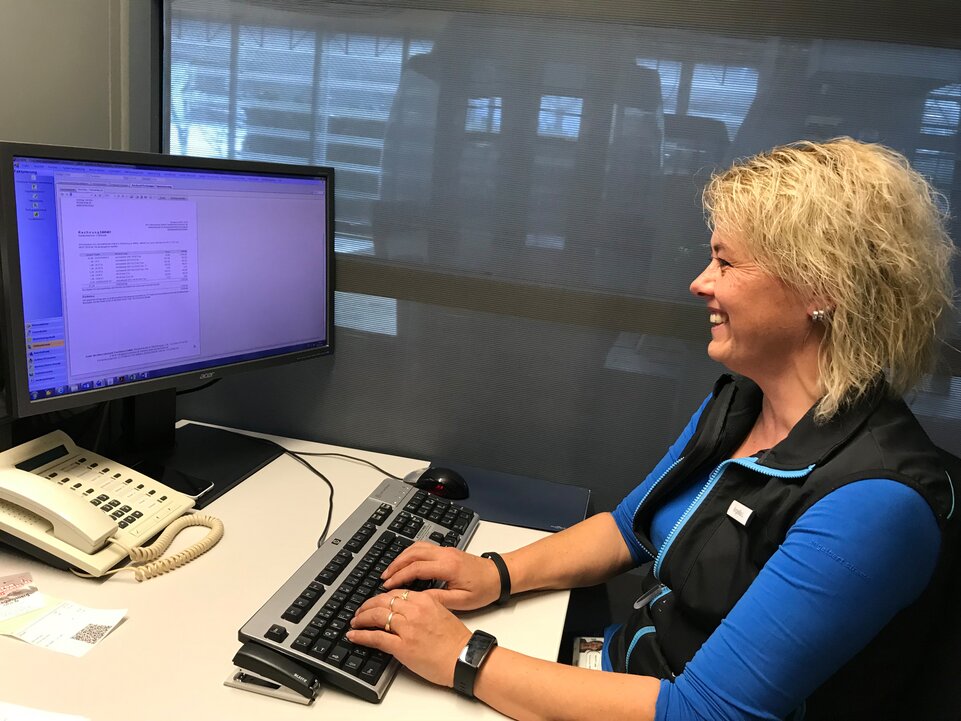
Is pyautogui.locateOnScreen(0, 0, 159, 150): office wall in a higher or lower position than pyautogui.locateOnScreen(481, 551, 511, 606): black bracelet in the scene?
higher

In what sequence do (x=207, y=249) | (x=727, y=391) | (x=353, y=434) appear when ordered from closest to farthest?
(x=727, y=391) → (x=207, y=249) → (x=353, y=434)

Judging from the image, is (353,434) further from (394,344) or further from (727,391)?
(727,391)

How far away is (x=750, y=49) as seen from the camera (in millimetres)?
1358

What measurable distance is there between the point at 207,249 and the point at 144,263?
0.13 meters

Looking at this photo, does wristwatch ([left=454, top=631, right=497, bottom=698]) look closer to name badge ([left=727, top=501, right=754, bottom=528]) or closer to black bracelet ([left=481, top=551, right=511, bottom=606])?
black bracelet ([left=481, top=551, right=511, bottom=606])

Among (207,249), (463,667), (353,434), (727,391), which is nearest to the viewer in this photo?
(463,667)

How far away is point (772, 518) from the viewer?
93cm

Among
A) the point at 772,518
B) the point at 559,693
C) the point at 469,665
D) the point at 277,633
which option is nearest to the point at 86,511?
the point at 277,633

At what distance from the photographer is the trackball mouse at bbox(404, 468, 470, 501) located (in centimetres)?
141

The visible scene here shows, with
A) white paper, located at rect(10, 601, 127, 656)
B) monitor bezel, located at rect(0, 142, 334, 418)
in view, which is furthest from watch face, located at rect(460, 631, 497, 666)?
monitor bezel, located at rect(0, 142, 334, 418)

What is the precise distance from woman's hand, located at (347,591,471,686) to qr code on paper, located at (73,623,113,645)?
312 mm

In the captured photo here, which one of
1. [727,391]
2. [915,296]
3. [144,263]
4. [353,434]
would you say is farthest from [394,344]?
[915,296]

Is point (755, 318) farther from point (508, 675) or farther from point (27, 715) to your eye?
point (27, 715)

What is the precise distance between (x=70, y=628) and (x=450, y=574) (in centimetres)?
49
